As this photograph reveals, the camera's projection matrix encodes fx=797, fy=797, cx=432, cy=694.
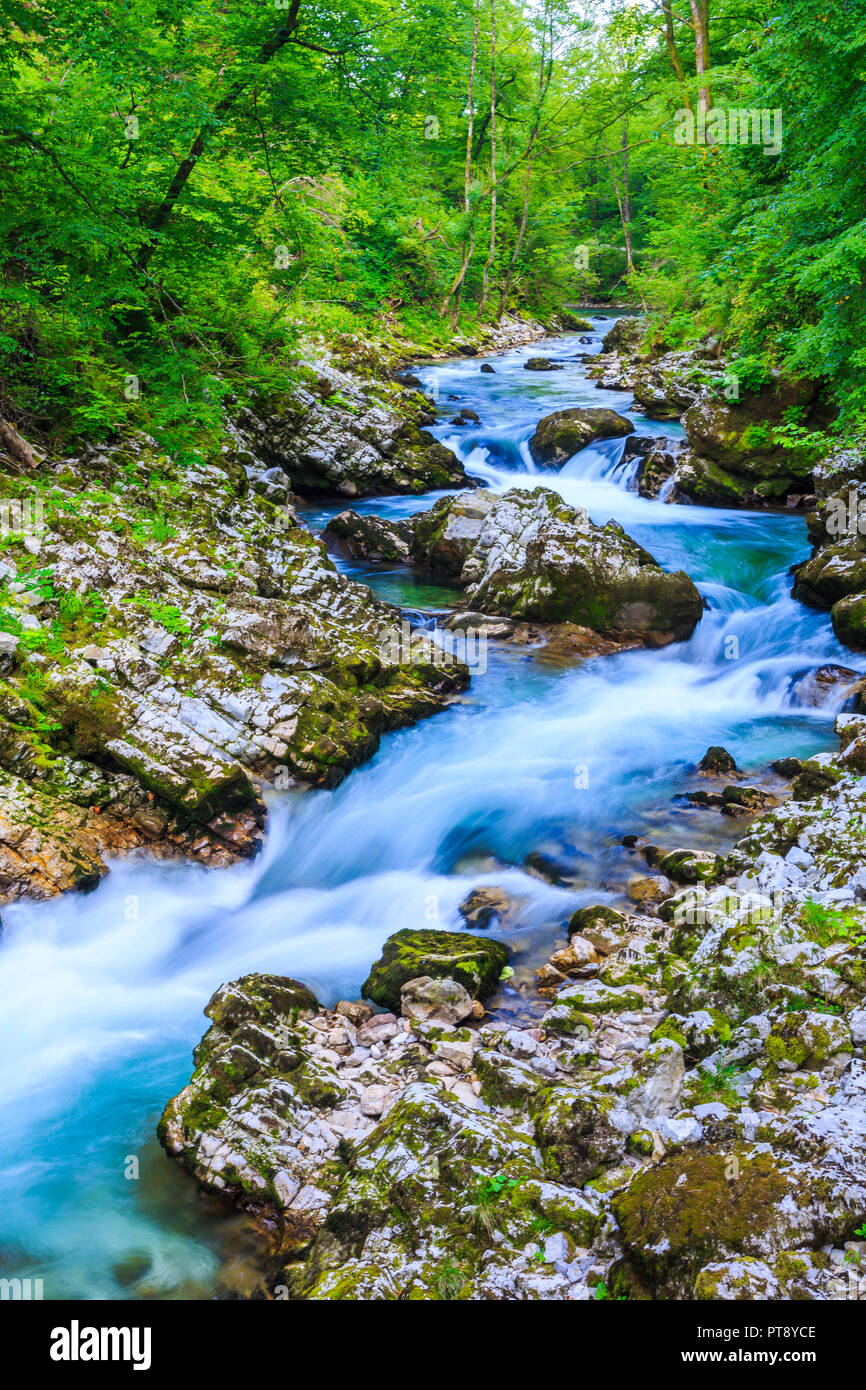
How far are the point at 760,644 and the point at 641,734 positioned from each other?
3016mm

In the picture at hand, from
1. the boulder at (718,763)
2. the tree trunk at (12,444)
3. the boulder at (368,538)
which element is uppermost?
the tree trunk at (12,444)

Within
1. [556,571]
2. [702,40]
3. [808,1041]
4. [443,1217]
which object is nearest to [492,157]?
[702,40]

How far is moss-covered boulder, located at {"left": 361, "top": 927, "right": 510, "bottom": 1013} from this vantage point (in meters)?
6.03

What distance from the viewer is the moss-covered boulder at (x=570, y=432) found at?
17641 mm

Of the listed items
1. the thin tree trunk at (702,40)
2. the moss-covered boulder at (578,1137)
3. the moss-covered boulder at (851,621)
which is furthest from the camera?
the thin tree trunk at (702,40)

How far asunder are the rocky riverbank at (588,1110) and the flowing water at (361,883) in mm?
523

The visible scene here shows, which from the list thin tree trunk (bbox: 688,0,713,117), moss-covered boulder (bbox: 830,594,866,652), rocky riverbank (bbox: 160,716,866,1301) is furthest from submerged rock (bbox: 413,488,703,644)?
thin tree trunk (bbox: 688,0,713,117)

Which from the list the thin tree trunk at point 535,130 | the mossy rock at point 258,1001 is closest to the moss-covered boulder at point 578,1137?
the mossy rock at point 258,1001

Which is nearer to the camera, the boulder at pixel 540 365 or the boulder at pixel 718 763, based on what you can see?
the boulder at pixel 718 763

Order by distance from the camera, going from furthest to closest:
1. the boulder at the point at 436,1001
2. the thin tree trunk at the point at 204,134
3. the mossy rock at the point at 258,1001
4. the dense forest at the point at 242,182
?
the thin tree trunk at the point at 204,134, the dense forest at the point at 242,182, the boulder at the point at 436,1001, the mossy rock at the point at 258,1001

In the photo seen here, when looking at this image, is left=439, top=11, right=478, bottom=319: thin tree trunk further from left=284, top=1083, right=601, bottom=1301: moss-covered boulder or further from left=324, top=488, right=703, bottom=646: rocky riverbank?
left=284, top=1083, right=601, bottom=1301: moss-covered boulder

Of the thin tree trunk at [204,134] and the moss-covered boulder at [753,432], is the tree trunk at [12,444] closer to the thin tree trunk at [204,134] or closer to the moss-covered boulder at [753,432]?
the thin tree trunk at [204,134]

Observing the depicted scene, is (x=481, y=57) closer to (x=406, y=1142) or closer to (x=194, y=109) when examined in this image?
(x=194, y=109)

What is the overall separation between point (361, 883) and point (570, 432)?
1285 cm
